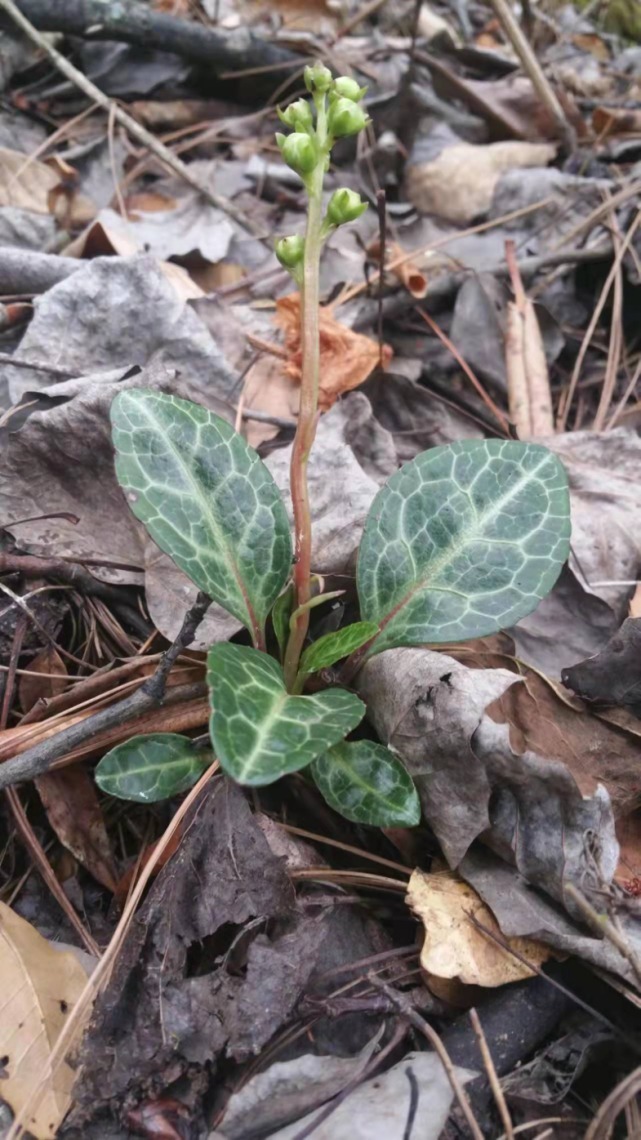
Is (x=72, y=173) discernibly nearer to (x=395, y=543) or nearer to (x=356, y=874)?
(x=395, y=543)

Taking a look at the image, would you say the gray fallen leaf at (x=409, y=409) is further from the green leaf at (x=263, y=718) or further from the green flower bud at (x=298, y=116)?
the green leaf at (x=263, y=718)

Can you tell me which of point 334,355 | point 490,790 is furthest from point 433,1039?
point 334,355

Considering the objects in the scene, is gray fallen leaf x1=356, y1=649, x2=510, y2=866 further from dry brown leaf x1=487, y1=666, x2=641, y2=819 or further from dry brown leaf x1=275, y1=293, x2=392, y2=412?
dry brown leaf x1=275, y1=293, x2=392, y2=412

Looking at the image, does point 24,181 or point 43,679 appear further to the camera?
point 24,181

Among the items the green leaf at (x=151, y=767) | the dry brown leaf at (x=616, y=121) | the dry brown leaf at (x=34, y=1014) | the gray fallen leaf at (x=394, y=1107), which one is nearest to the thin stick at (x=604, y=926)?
the gray fallen leaf at (x=394, y=1107)

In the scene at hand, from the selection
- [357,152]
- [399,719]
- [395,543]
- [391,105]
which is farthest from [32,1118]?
[391,105]

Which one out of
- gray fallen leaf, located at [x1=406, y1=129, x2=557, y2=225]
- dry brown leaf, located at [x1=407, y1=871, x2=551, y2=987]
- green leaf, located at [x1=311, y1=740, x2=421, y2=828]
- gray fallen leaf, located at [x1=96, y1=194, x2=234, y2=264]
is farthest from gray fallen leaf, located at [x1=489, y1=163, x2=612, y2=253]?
dry brown leaf, located at [x1=407, y1=871, x2=551, y2=987]

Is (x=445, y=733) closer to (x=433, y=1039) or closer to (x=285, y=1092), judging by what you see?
(x=433, y=1039)
